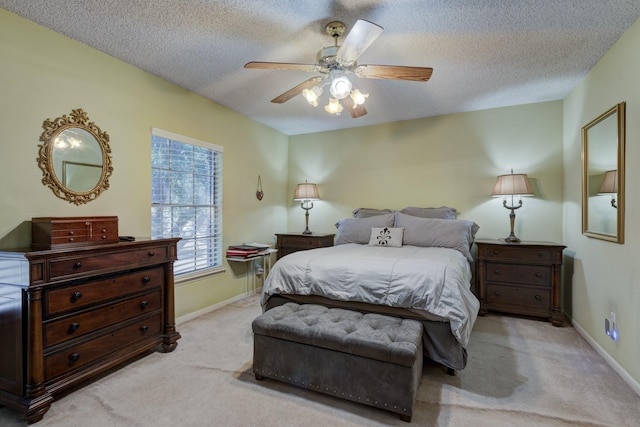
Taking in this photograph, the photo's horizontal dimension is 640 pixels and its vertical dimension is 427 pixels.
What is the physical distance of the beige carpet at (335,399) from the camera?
170 cm

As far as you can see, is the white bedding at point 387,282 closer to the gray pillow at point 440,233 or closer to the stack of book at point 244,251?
the gray pillow at point 440,233

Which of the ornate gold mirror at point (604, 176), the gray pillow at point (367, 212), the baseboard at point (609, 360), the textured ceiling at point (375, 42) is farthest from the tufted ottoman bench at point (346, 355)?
the gray pillow at point (367, 212)

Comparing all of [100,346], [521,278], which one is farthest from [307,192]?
[100,346]

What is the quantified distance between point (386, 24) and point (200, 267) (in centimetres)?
302

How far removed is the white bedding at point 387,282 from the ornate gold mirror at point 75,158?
1632 millimetres

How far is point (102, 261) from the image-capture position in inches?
81.1

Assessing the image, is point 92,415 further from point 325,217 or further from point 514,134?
point 514,134

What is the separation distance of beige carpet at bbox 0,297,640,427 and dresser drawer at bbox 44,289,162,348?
380 millimetres

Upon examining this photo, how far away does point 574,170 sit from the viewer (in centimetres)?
321

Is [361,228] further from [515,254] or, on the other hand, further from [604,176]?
[604,176]

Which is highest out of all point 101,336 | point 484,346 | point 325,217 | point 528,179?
point 528,179

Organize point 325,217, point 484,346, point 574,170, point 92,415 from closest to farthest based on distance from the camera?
point 92,415
point 484,346
point 574,170
point 325,217

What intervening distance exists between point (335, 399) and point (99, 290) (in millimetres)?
1712

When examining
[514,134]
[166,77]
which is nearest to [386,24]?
[166,77]
